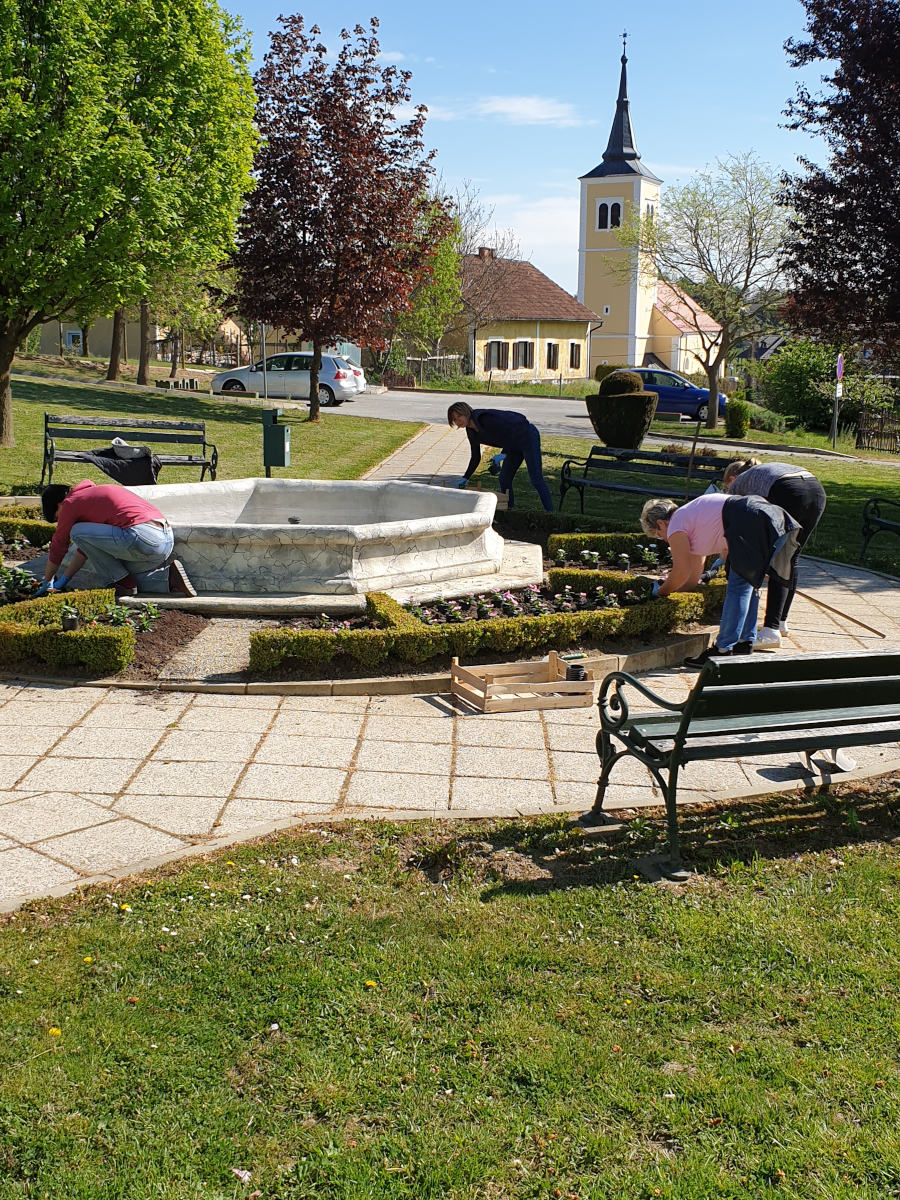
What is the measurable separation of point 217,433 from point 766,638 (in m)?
14.4

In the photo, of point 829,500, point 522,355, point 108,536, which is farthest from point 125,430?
point 522,355

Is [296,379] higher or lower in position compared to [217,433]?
higher

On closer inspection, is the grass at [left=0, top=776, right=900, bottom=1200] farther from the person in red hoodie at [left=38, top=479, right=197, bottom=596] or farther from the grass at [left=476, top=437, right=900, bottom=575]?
the grass at [left=476, top=437, right=900, bottom=575]

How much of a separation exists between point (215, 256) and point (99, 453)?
25.3 ft

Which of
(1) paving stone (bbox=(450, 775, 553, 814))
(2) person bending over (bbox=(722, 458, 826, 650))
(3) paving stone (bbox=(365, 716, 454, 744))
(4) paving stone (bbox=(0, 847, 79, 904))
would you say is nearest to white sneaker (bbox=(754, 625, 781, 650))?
(2) person bending over (bbox=(722, 458, 826, 650))

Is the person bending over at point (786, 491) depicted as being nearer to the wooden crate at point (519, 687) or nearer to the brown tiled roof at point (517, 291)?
the wooden crate at point (519, 687)

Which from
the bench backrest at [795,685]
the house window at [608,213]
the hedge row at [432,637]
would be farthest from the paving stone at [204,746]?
the house window at [608,213]

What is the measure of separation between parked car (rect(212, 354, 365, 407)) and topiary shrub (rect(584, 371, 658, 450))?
32.3ft

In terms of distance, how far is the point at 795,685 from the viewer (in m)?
4.59

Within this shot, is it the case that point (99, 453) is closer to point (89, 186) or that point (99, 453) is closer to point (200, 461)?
point (200, 461)

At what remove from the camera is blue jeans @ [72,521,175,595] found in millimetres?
7938

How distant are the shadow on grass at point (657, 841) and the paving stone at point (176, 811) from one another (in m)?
1.02

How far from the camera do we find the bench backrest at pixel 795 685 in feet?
14.6

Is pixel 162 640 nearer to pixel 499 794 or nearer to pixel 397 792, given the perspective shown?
pixel 397 792
